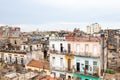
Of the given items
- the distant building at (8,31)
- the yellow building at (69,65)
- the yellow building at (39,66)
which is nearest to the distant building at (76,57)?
the yellow building at (69,65)

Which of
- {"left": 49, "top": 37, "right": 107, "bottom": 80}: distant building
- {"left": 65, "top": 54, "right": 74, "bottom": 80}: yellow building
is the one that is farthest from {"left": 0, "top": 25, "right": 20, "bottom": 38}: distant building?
{"left": 65, "top": 54, "right": 74, "bottom": 80}: yellow building

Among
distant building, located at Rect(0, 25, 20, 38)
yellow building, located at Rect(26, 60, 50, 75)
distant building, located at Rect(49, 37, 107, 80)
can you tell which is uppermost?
distant building, located at Rect(0, 25, 20, 38)

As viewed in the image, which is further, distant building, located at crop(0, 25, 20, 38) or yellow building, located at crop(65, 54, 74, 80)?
distant building, located at crop(0, 25, 20, 38)

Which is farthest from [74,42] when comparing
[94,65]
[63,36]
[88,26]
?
[88,26]

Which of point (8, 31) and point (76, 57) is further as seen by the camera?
point (8, 31)

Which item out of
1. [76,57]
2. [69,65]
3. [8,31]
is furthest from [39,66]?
[8,31]

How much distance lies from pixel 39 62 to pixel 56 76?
4994 mm

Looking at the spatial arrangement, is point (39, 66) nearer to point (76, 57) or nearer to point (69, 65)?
point (69, 65)

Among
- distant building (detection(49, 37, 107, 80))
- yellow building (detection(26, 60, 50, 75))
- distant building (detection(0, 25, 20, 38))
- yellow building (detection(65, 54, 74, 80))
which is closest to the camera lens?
distant building (detection(49, 37, 107, 80))

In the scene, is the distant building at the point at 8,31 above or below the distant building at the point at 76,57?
above

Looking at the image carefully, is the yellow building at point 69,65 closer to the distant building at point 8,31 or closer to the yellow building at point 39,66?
the yellow building at point 39,66

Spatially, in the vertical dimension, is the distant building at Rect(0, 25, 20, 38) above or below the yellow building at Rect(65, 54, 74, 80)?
above

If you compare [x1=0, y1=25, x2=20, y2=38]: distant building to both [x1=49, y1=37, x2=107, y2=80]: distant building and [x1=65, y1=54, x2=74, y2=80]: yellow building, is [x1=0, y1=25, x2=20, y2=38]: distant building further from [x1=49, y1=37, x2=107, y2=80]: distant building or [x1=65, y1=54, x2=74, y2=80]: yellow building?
[x1=65, y1=54, x2=74, y2=80]: yellow building

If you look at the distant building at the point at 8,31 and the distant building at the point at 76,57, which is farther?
the distant building at the point at 8,31
